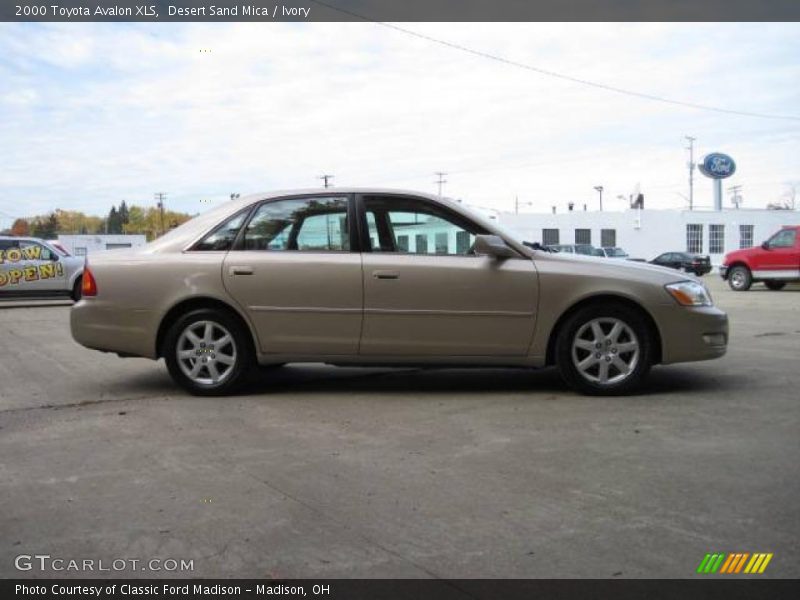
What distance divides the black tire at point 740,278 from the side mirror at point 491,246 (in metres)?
19.2

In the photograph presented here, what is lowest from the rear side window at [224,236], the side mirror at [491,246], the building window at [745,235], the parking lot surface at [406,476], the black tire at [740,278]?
the parking lot surface at [406,476]

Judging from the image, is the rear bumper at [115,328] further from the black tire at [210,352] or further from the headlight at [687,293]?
the headlight at [687,293]

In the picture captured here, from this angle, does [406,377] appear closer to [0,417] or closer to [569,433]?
[569,433]

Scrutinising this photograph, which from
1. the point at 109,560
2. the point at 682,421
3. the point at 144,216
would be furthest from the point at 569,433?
the point at 144,216

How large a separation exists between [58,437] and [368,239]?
8.79 ft

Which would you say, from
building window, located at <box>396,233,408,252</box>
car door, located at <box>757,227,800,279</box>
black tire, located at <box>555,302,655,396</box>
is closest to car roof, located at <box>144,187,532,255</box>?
building window, located at <box>396,233,408,252</box>

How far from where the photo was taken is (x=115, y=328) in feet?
20.6

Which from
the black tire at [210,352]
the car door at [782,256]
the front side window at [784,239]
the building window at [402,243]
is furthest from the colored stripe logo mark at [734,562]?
the front side window at [784,239]

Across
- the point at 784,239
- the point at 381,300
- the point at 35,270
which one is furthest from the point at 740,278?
the point at 381,300

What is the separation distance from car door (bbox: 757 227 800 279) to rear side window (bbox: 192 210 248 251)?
64.4ft

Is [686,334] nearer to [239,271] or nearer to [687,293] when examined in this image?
[687,293]

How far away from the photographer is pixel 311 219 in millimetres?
6309

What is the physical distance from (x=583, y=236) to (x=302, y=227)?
5330cm

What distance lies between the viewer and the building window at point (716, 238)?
55.1 m
